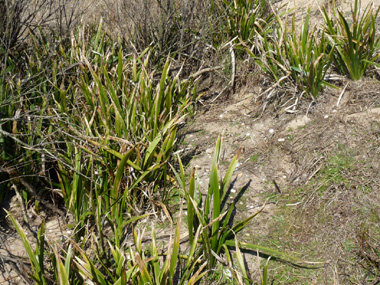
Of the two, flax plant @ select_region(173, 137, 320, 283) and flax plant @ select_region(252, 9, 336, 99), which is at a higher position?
→ flax plant @ select_region(252, 9, 336, 99)

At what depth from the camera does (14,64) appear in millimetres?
4844

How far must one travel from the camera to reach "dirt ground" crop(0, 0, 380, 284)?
3.14 meters

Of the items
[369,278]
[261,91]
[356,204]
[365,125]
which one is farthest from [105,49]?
[369,278]

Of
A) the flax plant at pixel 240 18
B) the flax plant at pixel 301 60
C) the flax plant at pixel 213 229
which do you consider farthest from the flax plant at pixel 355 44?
the flax plant at pixel 213 229

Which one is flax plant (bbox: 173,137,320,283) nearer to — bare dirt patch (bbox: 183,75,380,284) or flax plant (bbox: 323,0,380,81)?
bare dirt patch (bbox: 183,75,380,284)

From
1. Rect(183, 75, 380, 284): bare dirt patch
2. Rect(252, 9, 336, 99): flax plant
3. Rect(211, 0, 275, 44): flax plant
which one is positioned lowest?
Rect(183, 75, 380, 284): bare dirt patch

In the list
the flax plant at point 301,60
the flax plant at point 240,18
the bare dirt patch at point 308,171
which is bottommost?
the bare dirt patch at point 308,171

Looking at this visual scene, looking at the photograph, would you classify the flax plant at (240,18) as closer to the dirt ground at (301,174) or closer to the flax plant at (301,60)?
the dirt ground at (301,174)

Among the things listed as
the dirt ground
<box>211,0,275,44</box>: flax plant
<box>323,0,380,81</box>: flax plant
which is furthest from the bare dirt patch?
<box>211,0,275,44</box>: flax plant

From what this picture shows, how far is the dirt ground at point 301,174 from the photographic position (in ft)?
10.3

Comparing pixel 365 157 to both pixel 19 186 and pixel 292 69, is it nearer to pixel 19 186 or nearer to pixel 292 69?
pixel 292 69

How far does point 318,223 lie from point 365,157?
79 centimetres

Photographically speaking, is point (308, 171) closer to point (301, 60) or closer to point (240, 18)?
point (301, 60)

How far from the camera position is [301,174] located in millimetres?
3781
